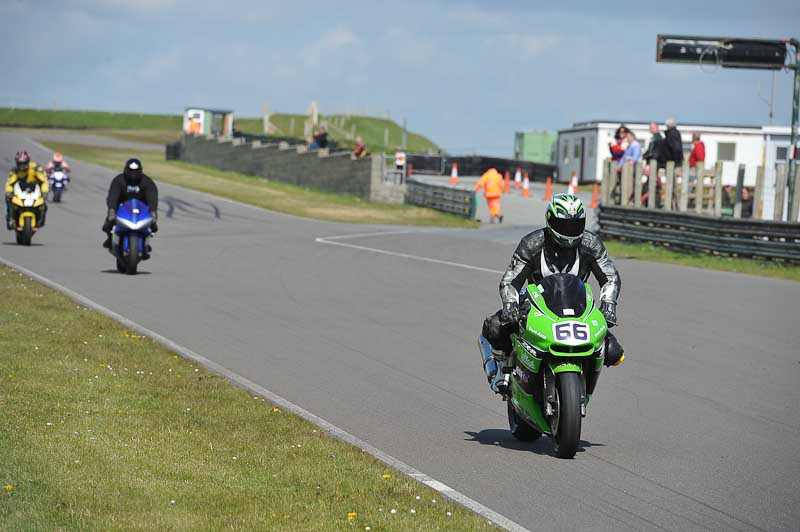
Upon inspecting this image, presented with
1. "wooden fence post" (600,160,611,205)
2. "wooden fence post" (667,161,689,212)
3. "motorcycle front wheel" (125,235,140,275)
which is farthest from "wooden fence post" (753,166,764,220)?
"motorcycle front wheel" (125,235,140,275)

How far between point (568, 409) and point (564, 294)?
734 millimetres

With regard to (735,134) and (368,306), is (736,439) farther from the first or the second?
(735,134)

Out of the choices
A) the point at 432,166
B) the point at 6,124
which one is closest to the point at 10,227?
the point at 432,166

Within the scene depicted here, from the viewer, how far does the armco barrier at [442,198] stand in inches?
1481

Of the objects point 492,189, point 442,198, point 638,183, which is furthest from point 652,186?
point 442,198

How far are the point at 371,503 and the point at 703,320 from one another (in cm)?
991

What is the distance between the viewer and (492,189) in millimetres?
35688

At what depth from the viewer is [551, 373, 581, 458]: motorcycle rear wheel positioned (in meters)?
7.63

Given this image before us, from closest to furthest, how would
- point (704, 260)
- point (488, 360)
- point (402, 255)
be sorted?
point (488, 360) → point (704, 260) → point (402, 255)

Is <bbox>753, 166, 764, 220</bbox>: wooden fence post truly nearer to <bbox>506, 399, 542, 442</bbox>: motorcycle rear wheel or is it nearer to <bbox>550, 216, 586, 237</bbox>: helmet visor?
<bbox>506, 399, 542, 442</bbox>: motorcycle rear wheel

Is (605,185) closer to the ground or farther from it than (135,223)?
farther from it

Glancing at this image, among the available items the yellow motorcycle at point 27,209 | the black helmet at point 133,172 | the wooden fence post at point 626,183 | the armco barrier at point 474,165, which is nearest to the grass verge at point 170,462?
the black helmet at point 133,172

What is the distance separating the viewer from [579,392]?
7.64 meters

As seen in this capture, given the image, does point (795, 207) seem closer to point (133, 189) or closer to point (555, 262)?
point (133, 189)
